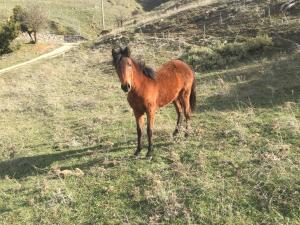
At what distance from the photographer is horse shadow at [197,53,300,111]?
13.1 meters

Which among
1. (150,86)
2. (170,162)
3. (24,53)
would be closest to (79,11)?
(24,53)

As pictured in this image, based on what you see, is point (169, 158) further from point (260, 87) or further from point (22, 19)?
point (22, 19)

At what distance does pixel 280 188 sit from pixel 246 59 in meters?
12.9

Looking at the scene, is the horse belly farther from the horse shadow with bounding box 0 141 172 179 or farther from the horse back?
the horse shadow with bounding box 0 141 172 179

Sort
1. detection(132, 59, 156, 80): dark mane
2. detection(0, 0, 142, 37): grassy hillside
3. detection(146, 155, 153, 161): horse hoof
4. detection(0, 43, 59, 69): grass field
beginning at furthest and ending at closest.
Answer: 1. detection(0, 0, 142, 37): grassy hillside
2. detection(0, 43, 59, 69): grass field
3. detection(146, 155, 153, 161): horse hoof
4. detection(132, 59, 156, 80): dark mane

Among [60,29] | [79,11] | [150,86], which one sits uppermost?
[79,11]

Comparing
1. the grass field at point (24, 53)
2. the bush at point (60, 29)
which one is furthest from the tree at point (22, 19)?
the bush at point (60, 29)

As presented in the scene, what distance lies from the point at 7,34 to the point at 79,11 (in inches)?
1539

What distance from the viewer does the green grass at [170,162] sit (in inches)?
302

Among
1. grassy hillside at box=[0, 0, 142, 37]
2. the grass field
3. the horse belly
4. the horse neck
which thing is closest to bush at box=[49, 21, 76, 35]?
grassy hillside at box=[0, 0, 142, 37]

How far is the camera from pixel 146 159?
389 inches

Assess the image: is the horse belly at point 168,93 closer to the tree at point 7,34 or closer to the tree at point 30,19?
the tree at point 7,34

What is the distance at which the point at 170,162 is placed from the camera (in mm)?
9570

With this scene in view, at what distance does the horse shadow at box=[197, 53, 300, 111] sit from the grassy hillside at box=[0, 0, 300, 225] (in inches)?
1.7
